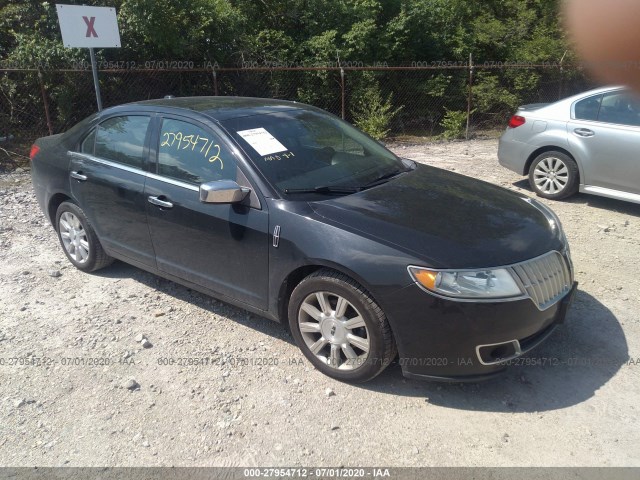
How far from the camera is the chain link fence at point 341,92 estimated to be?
10.1 metres

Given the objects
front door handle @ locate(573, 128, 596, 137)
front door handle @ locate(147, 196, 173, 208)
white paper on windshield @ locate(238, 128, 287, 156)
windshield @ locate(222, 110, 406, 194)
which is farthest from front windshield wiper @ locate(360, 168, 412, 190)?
front door handle @ locate(573, 128, 596, 137)

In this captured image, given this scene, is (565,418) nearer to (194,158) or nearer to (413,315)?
(413,315)

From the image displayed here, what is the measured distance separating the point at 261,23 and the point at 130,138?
9.70 meters

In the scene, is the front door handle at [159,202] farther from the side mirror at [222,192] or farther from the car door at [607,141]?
the car door at [607,141]

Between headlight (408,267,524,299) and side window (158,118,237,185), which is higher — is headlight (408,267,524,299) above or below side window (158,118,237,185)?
below

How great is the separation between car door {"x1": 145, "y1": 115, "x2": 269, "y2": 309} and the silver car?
14.6 feet

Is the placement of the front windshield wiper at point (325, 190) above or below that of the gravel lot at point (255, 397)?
above

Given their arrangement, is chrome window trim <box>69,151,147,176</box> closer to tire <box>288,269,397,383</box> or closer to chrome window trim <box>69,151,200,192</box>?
chrome window trim <box>69,151,200,192</box>

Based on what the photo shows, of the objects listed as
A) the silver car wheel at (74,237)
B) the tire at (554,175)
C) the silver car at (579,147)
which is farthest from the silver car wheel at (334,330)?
the tire at (554,175)

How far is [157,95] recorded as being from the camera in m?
11.1

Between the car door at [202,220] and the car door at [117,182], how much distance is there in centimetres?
15

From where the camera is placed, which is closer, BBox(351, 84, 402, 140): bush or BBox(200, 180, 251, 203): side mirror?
BBox(200, 180, 251, 203): side mirror

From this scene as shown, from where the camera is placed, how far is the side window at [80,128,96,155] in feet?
15.3

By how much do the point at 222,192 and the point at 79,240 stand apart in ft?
7.17
